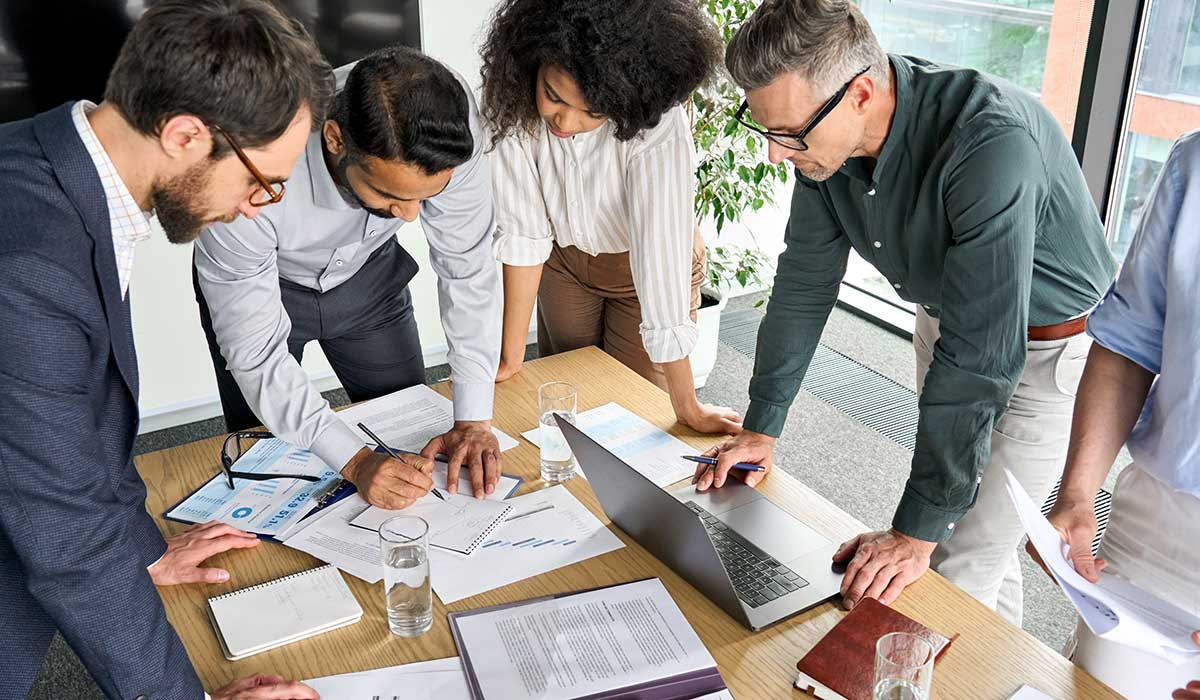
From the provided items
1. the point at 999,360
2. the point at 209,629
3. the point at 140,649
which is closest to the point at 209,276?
the point at 209,629

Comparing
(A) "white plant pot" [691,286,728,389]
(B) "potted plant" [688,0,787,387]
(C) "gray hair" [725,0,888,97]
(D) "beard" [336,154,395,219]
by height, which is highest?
(C) "gray hair" [725,0,888,97]

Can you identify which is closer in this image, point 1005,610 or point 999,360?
point 999,360

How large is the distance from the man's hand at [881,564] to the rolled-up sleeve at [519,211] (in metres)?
1.03

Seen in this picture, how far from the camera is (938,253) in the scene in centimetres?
164

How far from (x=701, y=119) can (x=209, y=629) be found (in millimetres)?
2695

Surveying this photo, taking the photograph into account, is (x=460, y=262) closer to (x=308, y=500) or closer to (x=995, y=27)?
(x=308, y=500)

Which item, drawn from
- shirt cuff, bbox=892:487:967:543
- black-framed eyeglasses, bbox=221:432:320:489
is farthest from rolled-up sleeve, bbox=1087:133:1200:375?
black-framed eyeglasses, bbox=221:432:320:489

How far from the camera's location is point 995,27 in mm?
4055

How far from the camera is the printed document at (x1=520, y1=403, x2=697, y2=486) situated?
1.70 meters

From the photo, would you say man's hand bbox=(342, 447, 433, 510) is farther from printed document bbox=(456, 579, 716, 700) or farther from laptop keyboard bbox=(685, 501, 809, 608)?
laptop keyboard bbox=(685, 501, 809, 608)

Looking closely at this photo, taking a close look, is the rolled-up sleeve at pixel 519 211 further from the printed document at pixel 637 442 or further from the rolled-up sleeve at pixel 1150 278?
the rolled-up sleeve at pixel 1150 278

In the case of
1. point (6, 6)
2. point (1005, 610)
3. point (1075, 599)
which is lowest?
point (1005, 610)

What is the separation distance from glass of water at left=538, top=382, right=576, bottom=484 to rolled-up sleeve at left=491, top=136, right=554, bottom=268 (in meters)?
0.54

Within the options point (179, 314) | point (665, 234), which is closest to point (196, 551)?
point (665, 234)
